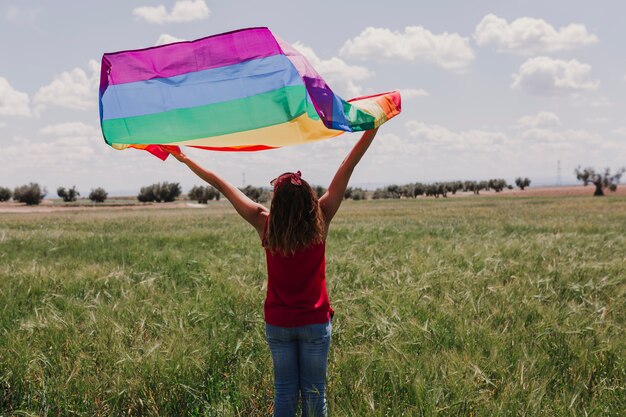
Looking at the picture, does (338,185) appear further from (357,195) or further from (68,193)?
(357,195)

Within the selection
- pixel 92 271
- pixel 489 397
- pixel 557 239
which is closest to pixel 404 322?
pixel 489 397

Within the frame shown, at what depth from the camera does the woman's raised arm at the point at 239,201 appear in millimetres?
3635

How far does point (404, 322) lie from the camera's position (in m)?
5.65

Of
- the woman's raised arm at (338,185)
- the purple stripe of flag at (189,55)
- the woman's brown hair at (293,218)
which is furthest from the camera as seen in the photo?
the purple stripe of flag at (189,55)

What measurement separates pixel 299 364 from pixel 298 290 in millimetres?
577

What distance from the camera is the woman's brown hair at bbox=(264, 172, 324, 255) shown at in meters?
3.28

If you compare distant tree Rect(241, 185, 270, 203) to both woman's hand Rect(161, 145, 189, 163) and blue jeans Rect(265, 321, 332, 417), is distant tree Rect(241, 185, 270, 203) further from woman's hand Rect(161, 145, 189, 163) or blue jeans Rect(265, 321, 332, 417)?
blue jeans Rect(265, 321, 332, 417)

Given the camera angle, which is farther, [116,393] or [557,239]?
[557,239]

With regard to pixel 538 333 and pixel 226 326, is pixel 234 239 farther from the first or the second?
pixel 538 333

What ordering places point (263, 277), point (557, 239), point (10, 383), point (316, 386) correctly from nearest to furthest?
point (316, 386)
point (10, 383)
point (263, 277)
point (557, 239)

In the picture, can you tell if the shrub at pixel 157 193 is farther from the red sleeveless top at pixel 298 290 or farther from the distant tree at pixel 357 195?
the red sleeveless top at pixel 298 290

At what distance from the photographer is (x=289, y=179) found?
336 cm

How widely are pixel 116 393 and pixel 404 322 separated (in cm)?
314

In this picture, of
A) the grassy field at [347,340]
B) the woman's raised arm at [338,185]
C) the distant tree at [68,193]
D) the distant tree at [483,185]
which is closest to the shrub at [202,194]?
the distant tree at [68,193]
